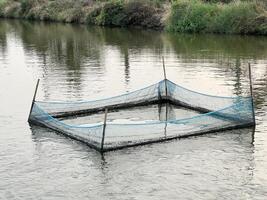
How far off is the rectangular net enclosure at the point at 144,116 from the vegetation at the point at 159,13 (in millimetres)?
32687

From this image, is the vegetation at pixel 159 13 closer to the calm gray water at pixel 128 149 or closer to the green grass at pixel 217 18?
the green grass at pixel 217 18

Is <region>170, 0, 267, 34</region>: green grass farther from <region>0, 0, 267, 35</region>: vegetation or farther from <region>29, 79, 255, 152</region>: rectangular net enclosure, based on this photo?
<region>29, 79, 255, 152</region>: rectangular net enclosure

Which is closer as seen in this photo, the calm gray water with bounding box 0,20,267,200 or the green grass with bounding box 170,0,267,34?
the calm gray water with bounding box 0,20,267,200

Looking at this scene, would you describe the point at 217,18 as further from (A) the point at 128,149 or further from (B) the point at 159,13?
(A) the point at 128,149

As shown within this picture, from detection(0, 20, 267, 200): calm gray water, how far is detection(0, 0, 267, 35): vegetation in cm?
707

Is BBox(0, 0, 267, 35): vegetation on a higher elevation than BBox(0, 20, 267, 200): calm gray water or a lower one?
higher

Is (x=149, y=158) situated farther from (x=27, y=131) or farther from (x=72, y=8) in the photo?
(x=72, y=8)

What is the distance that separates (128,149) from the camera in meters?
18.9

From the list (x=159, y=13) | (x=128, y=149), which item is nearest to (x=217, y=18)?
(x=159, y=13)

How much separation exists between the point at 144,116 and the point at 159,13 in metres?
46.2

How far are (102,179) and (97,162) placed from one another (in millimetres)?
1342

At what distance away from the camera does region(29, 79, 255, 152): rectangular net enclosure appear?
18.9m

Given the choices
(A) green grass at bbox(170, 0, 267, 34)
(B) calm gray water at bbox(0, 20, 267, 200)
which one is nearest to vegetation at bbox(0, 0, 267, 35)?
(A) green grass at bbox(170, 0, 267, 34)

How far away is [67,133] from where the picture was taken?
2027cm
